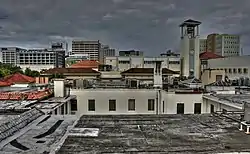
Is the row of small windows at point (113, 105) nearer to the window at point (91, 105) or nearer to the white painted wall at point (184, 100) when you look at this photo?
the window at point (91, 105)

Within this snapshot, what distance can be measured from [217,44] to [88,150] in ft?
355

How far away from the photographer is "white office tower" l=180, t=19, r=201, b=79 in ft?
153

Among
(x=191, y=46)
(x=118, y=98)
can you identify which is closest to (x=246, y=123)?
(x=118, y=98)

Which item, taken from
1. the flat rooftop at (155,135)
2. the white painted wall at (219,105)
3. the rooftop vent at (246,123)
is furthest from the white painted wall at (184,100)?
the rooftop vent at (246,123)

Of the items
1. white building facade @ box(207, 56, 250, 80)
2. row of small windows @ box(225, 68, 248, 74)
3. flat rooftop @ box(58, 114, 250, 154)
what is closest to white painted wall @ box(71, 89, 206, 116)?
Answer: flat rooftop @ box(58, 114, 250, 154)

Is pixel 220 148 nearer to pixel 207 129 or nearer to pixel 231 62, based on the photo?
pixel 207 129

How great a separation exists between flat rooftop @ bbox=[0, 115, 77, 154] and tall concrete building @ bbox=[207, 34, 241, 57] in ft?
331

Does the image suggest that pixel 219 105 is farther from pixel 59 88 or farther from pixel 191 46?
pixel 191 46

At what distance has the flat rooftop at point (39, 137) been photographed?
638 centimetres

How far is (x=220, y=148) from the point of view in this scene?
247 inches

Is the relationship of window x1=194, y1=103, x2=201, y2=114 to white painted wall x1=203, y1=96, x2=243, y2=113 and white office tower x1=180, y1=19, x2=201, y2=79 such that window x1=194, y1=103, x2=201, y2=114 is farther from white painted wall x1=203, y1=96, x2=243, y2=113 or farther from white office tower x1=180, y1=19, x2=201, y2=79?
white office tower x1=180, y1=19, x2=201, y2=79

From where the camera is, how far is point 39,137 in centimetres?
753

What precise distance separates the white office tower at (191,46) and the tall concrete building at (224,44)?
60007 mm

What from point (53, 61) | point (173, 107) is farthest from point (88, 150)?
point (53, 61)
